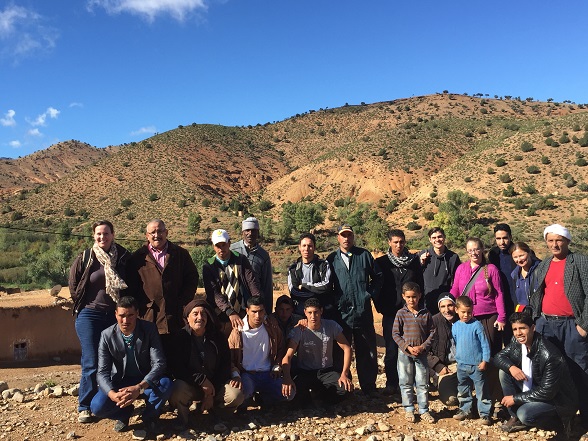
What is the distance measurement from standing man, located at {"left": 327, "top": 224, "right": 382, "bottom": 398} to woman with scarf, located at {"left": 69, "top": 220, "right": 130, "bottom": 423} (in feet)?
7.77

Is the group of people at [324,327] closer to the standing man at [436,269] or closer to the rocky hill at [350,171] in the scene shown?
the standing man at [436,269]

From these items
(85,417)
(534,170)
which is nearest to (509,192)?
(534,170)

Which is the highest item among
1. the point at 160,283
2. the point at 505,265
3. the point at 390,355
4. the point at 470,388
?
the point at 160,283

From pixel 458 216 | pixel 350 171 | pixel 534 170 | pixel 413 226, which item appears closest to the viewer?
pixel 458 216

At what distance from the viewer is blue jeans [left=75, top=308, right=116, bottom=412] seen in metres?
4.89

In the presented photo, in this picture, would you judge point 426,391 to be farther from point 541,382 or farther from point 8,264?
point 8,264

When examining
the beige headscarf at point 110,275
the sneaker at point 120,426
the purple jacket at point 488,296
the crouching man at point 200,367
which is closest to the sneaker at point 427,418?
the purple jacket at point 488,296

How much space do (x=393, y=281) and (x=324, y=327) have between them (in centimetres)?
104

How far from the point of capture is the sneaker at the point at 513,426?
4668 millimetres

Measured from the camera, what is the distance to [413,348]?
4.93 m

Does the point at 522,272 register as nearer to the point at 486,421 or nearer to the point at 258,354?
the point at 486,421

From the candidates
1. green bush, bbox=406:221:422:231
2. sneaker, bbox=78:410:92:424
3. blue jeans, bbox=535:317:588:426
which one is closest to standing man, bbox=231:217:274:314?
sneaker, bbox=78:410:92:424

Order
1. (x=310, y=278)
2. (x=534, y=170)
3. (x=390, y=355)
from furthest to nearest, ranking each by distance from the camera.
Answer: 1. (x=534, y=170)
2. (x=390, y=355)
3. (x=310, y=278)

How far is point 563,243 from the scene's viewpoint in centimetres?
468
